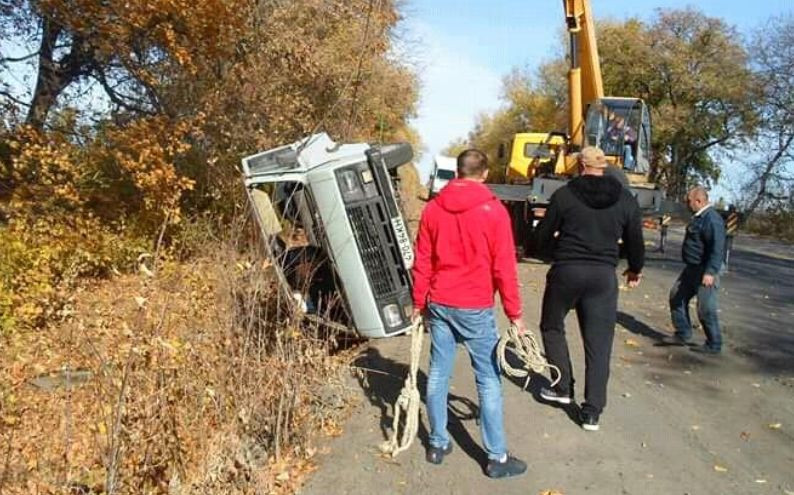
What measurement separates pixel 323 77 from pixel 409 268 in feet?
35.6

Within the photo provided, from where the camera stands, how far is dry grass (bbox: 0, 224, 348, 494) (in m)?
4.78

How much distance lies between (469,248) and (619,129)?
12.1m

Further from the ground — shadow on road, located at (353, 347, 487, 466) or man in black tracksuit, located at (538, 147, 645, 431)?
man in black tracksuit, located at (538, 147, 645, 431)

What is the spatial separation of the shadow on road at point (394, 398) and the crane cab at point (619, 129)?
9.52 metres

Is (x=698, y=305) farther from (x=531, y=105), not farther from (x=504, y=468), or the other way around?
(x=531, y=105)

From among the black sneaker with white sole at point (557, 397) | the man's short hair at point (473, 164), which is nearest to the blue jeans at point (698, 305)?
the black sneaker with white sole at point (557, 397)

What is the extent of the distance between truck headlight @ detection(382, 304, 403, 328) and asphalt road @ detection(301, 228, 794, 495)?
38 centimetres

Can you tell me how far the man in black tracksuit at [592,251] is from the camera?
534 centimetres

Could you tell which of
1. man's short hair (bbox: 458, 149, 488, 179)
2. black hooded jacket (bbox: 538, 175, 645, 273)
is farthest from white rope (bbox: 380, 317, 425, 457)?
black hooded jacket (bbox: 538, 175, 645, 273)

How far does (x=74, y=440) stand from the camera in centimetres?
525

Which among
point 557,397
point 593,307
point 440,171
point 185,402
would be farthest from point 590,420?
point 440,171

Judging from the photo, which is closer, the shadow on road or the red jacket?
the red jacket

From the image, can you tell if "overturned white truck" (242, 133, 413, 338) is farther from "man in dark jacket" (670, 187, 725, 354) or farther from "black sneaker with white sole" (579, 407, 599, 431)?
"man in dark jacket" (670, 187, 725, 354)

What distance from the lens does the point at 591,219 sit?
5.34m
